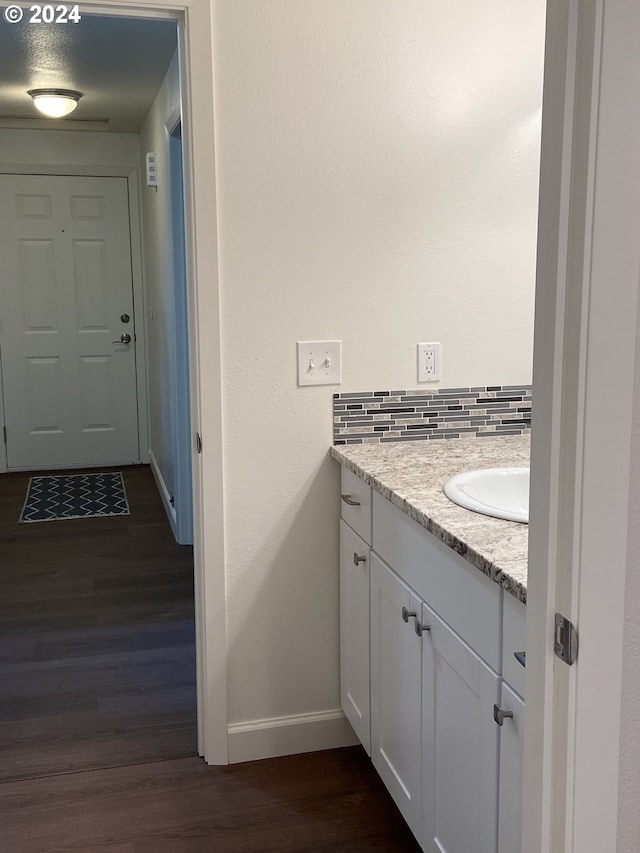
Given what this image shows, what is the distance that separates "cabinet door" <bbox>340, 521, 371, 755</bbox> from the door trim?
4039 millimetres

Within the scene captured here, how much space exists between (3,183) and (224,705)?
4.48 m

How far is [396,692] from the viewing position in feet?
6.50

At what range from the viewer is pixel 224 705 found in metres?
2.43

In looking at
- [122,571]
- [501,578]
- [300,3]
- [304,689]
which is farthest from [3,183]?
[501,578]

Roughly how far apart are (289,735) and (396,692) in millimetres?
626

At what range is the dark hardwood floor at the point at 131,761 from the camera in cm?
212

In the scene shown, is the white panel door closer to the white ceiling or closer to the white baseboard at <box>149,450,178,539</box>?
the white baseboard at <box>149,450,178,539</box>

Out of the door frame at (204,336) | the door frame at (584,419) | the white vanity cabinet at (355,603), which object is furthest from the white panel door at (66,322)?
the door frame at (584,419)

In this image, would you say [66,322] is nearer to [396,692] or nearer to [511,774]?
[396,692]

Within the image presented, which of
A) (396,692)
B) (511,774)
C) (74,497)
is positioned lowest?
(74,497)

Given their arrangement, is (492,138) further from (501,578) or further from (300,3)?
(501,578)

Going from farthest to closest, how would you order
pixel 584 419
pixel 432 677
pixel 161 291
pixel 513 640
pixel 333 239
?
pixel 161 291 < pixel 333 239 < pixel 432 677 < pixel 513 640 < pixel 584 419

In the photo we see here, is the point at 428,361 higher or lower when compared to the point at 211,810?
higher

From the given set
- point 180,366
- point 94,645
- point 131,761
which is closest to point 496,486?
point 131,761
